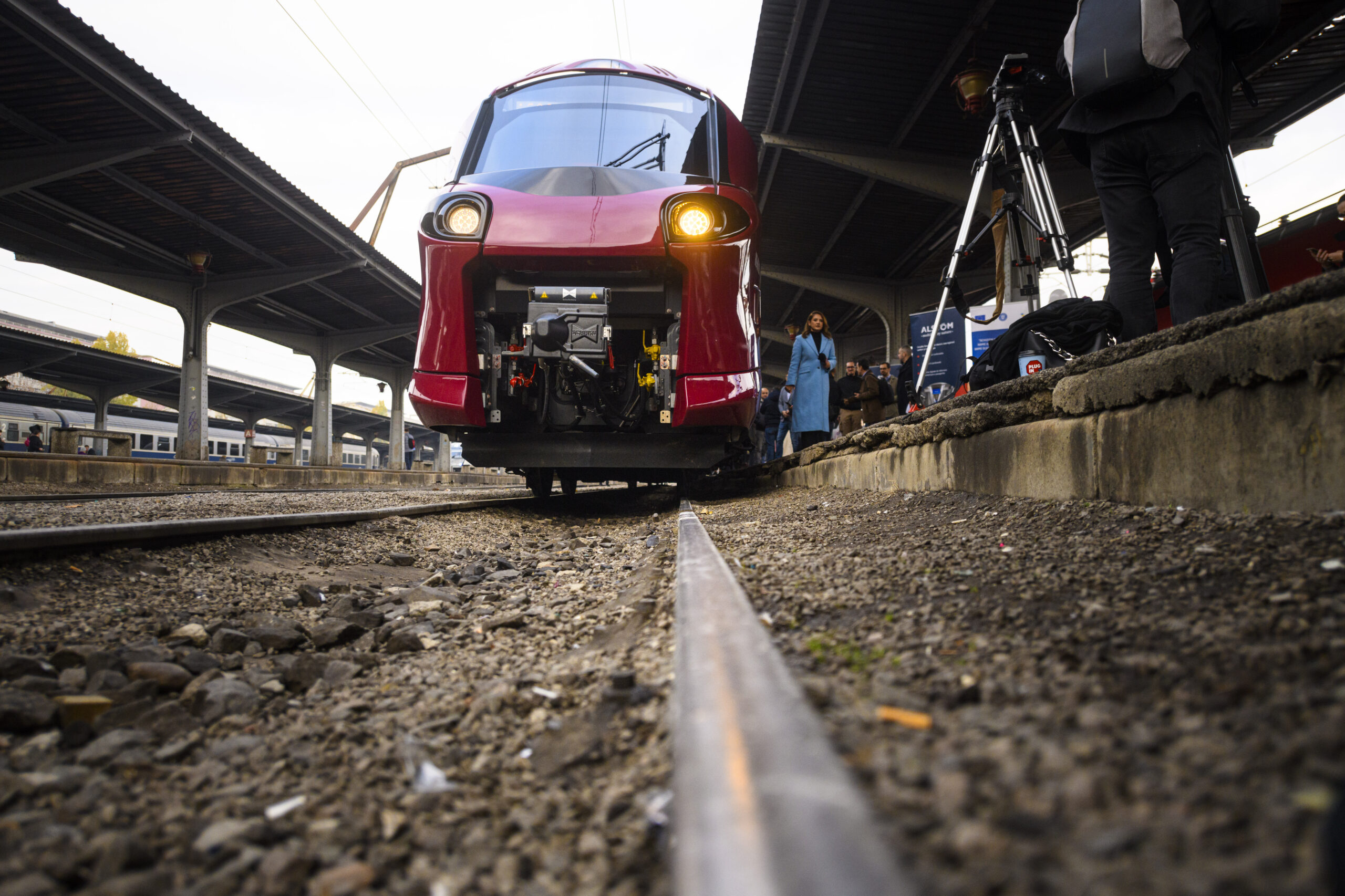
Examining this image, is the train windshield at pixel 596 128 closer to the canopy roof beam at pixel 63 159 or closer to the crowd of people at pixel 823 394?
the crowd of people at pixel 823 394

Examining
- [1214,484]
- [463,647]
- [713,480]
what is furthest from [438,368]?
[713,480]

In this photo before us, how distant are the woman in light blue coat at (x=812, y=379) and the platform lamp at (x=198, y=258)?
1532cm

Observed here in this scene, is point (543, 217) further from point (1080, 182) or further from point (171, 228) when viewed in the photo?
point (171, 228)

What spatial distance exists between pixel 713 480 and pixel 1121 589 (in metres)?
8.69

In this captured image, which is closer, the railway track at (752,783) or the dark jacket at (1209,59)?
the railway track at (752,783)

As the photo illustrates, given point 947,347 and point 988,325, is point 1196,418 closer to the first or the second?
point 988,325

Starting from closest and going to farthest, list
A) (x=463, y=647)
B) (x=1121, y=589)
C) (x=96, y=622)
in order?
(x=1121, y=589)
(x=463, y=647)
(x=96, y=622)

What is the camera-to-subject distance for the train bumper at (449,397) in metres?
4.59

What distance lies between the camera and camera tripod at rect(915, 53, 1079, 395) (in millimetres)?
4059

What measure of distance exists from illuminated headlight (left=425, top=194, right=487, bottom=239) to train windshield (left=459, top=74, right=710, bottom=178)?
0.72 m

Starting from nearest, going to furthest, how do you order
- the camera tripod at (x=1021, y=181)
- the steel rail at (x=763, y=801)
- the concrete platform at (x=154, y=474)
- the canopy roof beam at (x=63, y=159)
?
the steel rail at (x=763, y=801), the camera tripod at (x=1021, y=181), the concrete platform at (x=154, y=474), the canopy roof beam at (x=63, y=159)

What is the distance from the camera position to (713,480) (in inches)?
396

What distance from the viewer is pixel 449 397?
459cm

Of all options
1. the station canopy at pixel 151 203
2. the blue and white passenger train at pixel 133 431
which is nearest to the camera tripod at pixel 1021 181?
the station canopy at pixel 151 203
